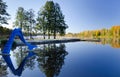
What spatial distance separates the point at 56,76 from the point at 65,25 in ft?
159

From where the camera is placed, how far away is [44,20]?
55.8 meters

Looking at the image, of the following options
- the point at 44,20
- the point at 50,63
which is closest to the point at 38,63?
the point at 50,63

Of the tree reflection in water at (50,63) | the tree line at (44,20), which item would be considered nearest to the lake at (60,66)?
the tree reflection in water at (50,63)

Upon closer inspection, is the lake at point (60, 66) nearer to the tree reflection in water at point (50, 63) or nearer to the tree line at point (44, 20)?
the tree reflection in water at point (50, 63)

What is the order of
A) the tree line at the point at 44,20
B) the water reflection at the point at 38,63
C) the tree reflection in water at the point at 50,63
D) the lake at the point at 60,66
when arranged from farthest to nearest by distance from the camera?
the tree line at the point at 44,20 < the water reflection at the point at 38,63 < the tree reflection in water at the point at 50,63 < the lake at the point at 60,66

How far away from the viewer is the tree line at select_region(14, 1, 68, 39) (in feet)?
183

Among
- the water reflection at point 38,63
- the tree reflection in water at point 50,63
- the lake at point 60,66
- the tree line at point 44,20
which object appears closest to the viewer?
the lake at point 60,66

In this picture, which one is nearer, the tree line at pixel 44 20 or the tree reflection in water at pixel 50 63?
the tree reflection in water at pixel 50 63

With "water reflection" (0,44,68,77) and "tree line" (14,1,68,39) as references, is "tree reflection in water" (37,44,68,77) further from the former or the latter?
"tree line" (14,1,68,39)

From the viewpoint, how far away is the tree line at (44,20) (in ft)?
183

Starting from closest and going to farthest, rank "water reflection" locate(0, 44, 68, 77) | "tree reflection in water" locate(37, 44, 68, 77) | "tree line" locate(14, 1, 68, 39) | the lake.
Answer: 1. the lake
2. "tree reflection in water" locate(37, 44, 68, 77)
3. "water reflection" locate(0, 44, 68, 77)
4. "tree line" locate(14, 1, 68, 39)

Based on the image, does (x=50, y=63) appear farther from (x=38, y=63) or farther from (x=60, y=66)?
(x=60, y=66)

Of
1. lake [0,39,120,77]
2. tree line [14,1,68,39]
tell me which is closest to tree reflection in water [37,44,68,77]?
lake [0,39,120,77]

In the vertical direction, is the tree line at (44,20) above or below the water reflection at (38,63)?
above
